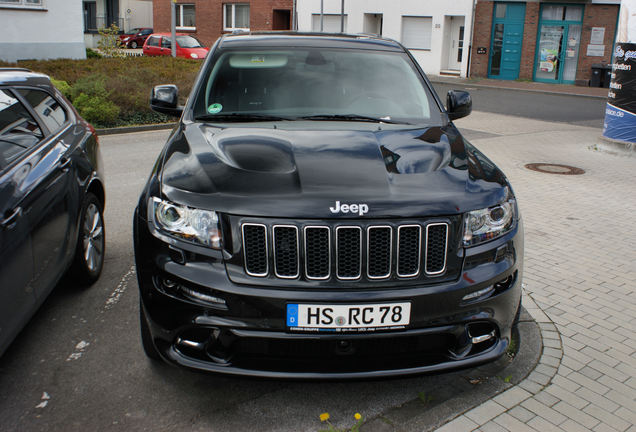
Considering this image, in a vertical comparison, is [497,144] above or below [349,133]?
below

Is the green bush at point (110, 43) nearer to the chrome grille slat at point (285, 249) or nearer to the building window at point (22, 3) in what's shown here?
the building window at point (22, 3)

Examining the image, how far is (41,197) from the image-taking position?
3.86 m

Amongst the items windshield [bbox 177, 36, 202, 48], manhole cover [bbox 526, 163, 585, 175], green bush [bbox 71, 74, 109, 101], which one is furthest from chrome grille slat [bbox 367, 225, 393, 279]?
windshield [bbox 177, 36, 202, 48]

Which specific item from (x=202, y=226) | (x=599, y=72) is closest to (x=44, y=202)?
(x=202, y=226)

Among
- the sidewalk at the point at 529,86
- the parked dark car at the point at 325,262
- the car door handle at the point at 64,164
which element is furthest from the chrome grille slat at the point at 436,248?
the sidewalk at the point at 529,86

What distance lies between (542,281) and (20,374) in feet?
12.4

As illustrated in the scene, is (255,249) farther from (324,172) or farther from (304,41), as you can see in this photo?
(304,41)

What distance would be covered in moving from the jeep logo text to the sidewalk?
23.0 metres

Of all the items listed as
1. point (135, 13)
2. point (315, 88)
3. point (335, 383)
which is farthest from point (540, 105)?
point (135, 13)

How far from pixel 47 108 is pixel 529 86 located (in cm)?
2537

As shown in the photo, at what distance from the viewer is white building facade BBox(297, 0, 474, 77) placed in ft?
103

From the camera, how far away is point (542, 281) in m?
5.20

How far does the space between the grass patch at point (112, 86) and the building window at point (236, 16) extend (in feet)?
77.9

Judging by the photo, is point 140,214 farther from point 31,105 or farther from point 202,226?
point 31,105
